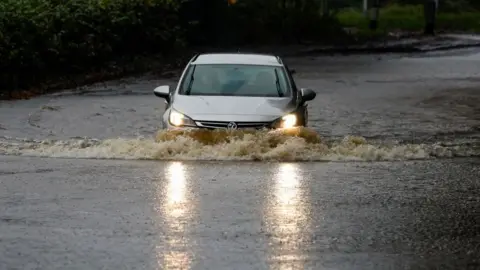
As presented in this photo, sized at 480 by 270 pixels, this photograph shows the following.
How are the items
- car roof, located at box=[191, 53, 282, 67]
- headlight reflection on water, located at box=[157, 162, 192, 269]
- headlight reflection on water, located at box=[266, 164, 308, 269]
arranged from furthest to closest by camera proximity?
car roof, located at box=[191, 53, 282, 67] < headlight reflection on water, located at box=[266, 164, 308, 269] < headlight reflection on water, located at box=[157, 162, 192, 269]

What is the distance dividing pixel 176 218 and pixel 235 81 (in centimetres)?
606

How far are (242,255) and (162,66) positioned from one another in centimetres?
2556

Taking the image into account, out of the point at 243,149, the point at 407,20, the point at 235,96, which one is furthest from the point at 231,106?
the point at 407,20

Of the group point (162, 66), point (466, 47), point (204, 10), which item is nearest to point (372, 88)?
point (162, 66)

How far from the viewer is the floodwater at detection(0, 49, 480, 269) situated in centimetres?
875

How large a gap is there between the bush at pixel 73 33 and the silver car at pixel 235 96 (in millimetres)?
10314

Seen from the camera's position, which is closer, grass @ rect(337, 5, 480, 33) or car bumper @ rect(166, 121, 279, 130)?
car bumper @ rect(166, 121, 279, 130)

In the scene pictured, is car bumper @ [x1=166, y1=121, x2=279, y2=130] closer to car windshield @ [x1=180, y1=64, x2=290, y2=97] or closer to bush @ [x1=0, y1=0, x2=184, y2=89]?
car windshield @ [x1=180, y1=64, x2=290, y2=97]

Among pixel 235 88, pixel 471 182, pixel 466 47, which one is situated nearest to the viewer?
pixel 471 182

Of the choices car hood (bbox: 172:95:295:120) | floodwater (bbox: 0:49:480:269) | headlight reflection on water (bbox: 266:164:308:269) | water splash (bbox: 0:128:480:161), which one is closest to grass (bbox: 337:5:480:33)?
floodwater (bbox: 0:49:480:269)

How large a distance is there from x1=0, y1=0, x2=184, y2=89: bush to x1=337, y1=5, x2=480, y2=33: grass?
64.7 feet

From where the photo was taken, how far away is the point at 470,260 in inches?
338

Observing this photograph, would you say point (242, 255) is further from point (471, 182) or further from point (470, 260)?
point (471, 182)

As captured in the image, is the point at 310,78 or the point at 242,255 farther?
the point at 310,78
